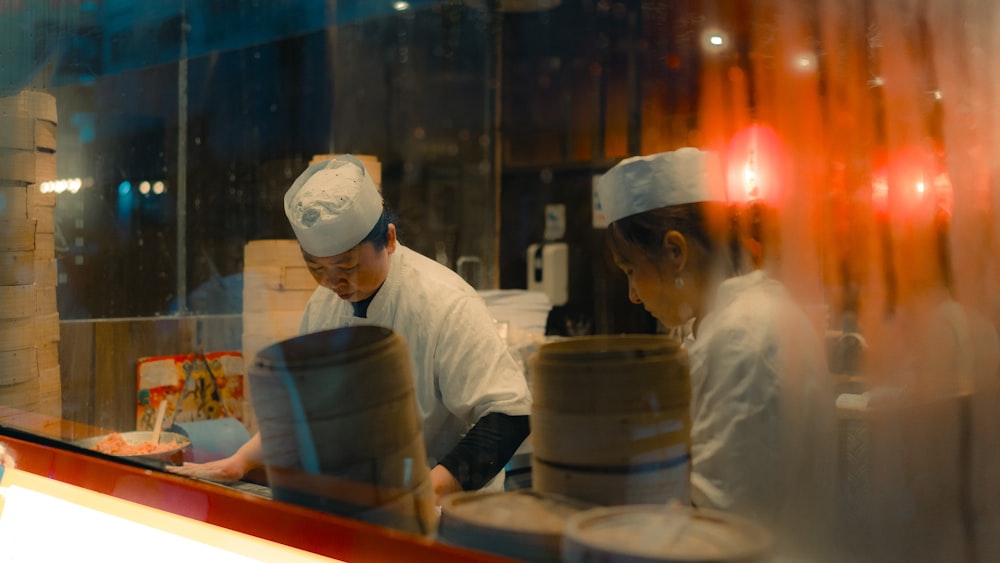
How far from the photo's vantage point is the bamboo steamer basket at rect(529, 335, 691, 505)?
2.73 ft

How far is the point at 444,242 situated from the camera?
116 cm

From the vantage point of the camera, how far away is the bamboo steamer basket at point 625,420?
83cm

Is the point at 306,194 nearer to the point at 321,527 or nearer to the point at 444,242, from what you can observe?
the point at 444,242

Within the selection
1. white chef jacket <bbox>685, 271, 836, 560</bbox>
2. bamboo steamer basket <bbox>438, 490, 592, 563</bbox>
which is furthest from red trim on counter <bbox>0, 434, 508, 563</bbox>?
white chef jacket <bbox>685, 271, 836, 560</bbox>

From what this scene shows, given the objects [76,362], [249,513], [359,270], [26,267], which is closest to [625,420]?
[359,270]

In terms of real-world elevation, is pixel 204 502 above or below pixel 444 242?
below

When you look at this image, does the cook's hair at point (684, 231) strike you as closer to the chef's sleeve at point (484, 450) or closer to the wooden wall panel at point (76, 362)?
the chef's sleeve at point (484, 450)

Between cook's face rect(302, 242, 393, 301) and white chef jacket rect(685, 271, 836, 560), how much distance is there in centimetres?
49

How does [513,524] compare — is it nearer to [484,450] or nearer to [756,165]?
[484,450]

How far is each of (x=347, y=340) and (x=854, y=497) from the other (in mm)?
647

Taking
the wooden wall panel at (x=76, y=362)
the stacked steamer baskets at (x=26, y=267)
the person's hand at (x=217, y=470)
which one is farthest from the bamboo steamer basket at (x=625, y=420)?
the stacked steamer baskets at (x=26, y=267)

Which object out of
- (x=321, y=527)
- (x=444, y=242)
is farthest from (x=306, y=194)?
(x=321, y=527)

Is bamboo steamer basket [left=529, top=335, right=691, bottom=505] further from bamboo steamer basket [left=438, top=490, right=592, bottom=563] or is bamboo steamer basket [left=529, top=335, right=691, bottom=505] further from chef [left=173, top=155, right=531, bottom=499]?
chef [left=173, top=155, right=531, bottom=499]

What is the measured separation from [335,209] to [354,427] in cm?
33
